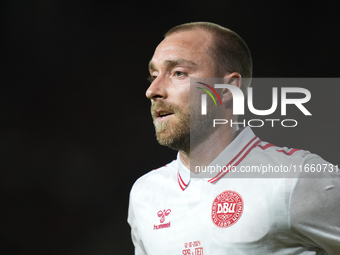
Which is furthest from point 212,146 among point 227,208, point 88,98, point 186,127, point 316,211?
point 88,98

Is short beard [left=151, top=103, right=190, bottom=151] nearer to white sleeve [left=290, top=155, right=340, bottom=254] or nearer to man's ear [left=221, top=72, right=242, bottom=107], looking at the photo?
man's ear [left=221, top=72, right=242, bottom=107]

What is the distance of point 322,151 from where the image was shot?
1360 mm

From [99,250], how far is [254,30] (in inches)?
48.8

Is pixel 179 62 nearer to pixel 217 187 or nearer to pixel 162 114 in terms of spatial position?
pixel 162 114

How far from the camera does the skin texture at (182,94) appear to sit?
1.05 meters

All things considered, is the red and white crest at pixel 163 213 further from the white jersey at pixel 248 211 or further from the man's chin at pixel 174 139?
the man's chin at pixel 174 139

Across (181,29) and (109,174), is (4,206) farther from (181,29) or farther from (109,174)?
(181,29)

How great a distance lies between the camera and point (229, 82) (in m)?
1.10

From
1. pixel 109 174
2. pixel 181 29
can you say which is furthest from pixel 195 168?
pixel 109 174

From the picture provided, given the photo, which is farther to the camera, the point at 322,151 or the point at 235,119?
the point at 322,151

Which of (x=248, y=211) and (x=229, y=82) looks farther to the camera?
(x=229, y=82)

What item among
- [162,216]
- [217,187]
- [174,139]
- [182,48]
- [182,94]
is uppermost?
[182,48]

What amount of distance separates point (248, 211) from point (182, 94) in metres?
0.38

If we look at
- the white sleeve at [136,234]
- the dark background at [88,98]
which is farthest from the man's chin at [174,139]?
the dark background at [88,98]
